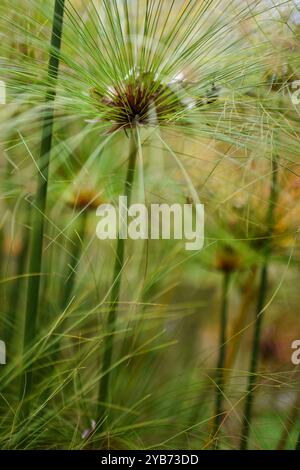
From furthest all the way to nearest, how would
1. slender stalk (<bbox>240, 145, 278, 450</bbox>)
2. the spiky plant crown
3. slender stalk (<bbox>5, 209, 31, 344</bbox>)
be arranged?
slender stalk (<bbox>5, 209, 31, 344</bbox>), slender stalk (<bbox>240, 145, 278, 450</bbox>), the spiky plant crown

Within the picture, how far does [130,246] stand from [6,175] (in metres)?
0.19

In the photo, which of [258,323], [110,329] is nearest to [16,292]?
[110,329]

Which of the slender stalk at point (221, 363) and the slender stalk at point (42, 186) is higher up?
the slender stalk at point (42, 186)

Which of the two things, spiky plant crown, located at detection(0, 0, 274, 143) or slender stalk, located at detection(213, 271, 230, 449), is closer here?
spiky plant crown, located at detection(0, 0, 274, 143)

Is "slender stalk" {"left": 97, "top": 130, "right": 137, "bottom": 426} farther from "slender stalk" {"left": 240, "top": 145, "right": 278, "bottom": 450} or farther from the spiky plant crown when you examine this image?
"slender stalk" {"left": 240, "top": 145, "right": 278, "bottom": 450}

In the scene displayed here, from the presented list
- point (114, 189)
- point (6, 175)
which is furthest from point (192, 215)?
point (6, 175)

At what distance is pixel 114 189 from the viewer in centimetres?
65

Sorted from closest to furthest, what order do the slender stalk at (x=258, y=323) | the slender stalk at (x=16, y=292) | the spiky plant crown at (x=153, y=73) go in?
the spiky plant crown at (x=153, y=73), the slender stalk at (x=258, y=323), the slender stalk at (x=16, y=292)

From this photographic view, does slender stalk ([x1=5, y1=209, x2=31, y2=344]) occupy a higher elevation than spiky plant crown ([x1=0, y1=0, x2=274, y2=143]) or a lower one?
lower

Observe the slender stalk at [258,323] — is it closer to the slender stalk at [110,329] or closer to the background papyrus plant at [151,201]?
the background papyrus plant at [151,201]

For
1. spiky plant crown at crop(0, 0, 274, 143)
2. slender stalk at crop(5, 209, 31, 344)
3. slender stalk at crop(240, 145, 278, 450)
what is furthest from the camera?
slender stalk at crop(5, 209, 31, 344)

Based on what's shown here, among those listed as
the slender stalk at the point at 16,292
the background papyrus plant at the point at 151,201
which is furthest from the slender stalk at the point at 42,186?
the slender stalk at the point at 16,292

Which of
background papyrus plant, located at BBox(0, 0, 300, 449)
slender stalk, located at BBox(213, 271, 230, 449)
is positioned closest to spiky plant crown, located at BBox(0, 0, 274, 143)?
background papyrus plant, located at BBox(0, 0, 300, 449)
